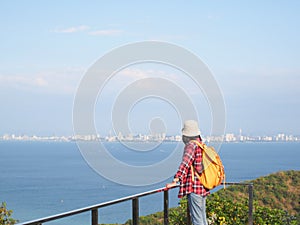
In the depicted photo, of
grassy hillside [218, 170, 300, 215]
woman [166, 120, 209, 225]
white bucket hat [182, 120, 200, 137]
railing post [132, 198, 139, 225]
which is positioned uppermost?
white bucket hat [182, 120, 200, 137]

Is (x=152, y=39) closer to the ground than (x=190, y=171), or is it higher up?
higher up

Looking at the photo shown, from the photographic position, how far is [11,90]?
61500mm

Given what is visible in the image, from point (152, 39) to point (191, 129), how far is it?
3.07m

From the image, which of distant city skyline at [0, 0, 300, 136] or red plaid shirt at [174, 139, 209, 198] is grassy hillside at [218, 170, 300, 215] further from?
red plaid shirt at [174, 139, 209, 198]

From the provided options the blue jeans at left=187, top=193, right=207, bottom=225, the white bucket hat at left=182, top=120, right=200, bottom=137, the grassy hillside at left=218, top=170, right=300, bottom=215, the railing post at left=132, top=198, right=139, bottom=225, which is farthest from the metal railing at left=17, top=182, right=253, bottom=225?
the grassy hillside at left=218, top=170, right=300, bottom=215

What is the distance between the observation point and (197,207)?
4504 millimetres

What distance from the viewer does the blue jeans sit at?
4461mm

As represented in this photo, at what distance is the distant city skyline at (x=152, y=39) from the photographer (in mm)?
6836

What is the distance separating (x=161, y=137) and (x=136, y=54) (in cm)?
111

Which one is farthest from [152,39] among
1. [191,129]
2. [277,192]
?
[277,192]

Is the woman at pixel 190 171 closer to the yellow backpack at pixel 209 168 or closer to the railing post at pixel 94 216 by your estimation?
the yellow backpack at pixel 209 168

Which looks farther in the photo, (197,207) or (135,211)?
(135,211)

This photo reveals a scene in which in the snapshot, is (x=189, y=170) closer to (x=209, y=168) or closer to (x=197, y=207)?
(x=209, y=168)

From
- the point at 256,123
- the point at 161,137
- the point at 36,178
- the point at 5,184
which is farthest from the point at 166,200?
the point at 36,178
